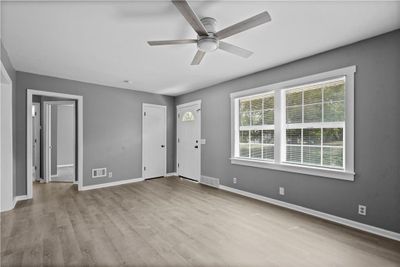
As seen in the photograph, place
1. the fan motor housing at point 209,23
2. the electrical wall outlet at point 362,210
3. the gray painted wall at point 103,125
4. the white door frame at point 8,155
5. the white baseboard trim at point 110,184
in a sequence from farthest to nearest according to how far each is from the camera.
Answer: the white baseboard trim at point 110,184
the gray painted wall at point 103,125
the white door frame at point 8,155
the electrical wall outlet at point 362,210
the fan motor housing at point 209,23

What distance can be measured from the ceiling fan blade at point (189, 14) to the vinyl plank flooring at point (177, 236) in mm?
2278

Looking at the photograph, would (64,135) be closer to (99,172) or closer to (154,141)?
(99,172)

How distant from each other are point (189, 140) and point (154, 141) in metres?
1.05

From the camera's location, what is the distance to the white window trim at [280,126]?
2713mm

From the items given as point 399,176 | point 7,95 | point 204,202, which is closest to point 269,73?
point 399,176

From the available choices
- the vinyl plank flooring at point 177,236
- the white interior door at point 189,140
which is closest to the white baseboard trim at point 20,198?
the vinyl plank flooring at point 177,236

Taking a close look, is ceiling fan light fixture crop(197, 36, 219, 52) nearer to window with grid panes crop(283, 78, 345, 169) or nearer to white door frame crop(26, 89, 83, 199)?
window with grid panes crop(283, 78, 345, 169)

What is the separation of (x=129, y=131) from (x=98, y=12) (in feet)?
11.8

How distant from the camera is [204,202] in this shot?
12.2ft

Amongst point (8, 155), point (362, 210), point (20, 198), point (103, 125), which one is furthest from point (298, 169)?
point (20, 198)

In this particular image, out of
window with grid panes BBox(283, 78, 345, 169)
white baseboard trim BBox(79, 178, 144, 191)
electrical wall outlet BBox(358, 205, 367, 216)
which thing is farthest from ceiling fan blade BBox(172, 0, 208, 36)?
white baseboard trim BBox(79, 178, 144, 191)

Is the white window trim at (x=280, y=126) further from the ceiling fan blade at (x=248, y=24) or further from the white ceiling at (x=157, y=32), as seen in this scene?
the ceiling fan blade at (x=248, y=24)

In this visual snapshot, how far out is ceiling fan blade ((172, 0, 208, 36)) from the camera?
5.21 feet

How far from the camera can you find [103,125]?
16.1 feet
